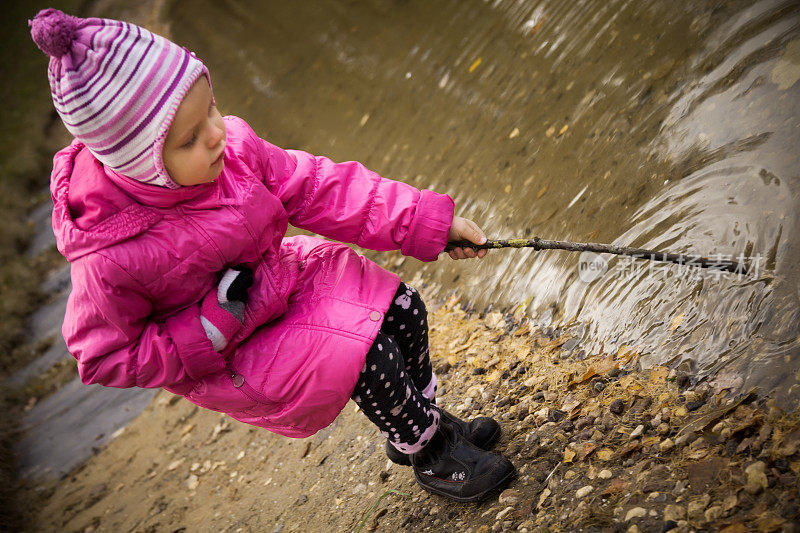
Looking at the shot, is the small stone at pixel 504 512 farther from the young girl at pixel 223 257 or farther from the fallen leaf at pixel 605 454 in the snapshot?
the fallen leaf at pixel 605 454

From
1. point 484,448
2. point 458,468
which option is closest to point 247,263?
point 458,468

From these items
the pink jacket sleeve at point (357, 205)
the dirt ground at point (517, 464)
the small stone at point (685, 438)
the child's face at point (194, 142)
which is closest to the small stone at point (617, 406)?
the dirt ground at point (517, 464)

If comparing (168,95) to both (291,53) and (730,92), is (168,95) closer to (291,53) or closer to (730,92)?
(730,92)

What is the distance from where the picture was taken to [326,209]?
94.4 inches

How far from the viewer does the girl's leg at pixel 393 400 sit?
217 centimetres

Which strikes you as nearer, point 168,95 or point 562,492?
point 168,95

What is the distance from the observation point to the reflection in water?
2.32 metres

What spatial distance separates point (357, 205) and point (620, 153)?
1.44 m

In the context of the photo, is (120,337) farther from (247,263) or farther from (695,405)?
(695,405)

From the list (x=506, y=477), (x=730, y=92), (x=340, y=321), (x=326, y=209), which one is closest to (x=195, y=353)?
(x=340, y=321)

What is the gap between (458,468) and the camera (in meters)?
2.42

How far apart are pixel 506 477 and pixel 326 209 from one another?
1.11m

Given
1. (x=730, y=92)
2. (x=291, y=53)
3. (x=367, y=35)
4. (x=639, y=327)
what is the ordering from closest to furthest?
(x=639, y=327) < (x=730, y=92) < (x=367, y=35) < (x=291, y=53)

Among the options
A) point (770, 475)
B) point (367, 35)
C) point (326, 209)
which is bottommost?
point (367, 35)
